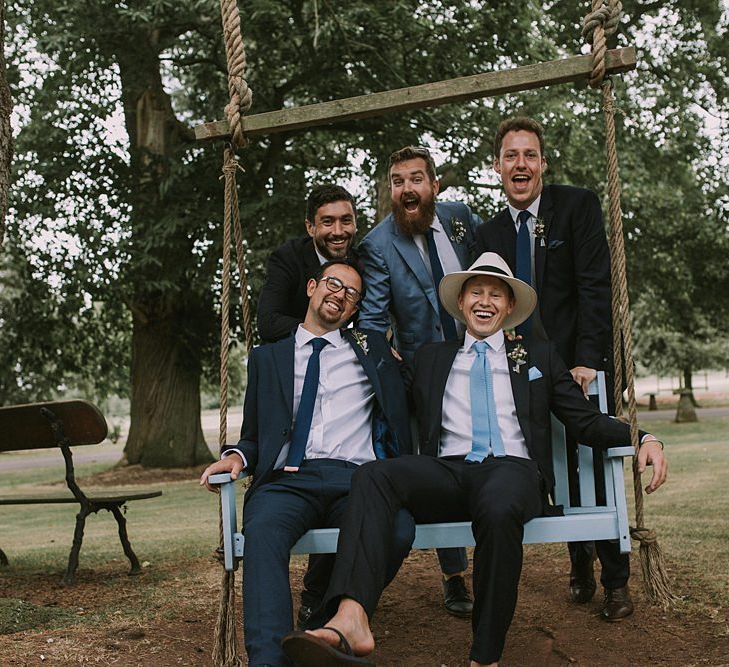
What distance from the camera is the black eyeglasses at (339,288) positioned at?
3965mm

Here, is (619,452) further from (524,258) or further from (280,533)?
(280,533)

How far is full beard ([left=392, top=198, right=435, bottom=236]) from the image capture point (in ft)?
14.1

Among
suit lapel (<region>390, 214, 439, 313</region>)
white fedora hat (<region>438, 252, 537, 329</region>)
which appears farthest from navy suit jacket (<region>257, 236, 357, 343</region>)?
white fedora hat (<region>438, 252, 537, 329</region>)

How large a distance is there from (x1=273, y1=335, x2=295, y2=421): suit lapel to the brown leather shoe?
1695 millimetres

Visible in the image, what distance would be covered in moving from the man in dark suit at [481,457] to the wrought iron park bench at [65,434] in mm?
2598

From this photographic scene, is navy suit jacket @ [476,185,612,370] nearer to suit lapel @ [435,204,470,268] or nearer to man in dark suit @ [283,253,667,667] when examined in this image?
suit lapel @ [435,204,470,268]

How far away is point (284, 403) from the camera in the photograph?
12.5 feet

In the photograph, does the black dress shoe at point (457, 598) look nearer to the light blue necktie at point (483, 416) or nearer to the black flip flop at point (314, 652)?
the light blue necktie at point (483, 416)

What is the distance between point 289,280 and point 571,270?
1386 mm

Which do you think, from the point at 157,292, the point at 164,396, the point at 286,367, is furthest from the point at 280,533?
the point at 164,396

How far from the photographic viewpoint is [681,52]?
16.5 metres

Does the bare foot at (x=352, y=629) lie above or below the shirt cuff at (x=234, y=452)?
below

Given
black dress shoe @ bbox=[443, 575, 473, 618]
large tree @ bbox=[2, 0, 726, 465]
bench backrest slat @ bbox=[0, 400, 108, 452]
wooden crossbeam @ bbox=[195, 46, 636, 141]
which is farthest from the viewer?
large tree @ bbox=[2, 0, 726, 465]

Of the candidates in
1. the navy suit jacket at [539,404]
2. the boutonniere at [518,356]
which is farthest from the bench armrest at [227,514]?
the boutonniere at [518,356]
